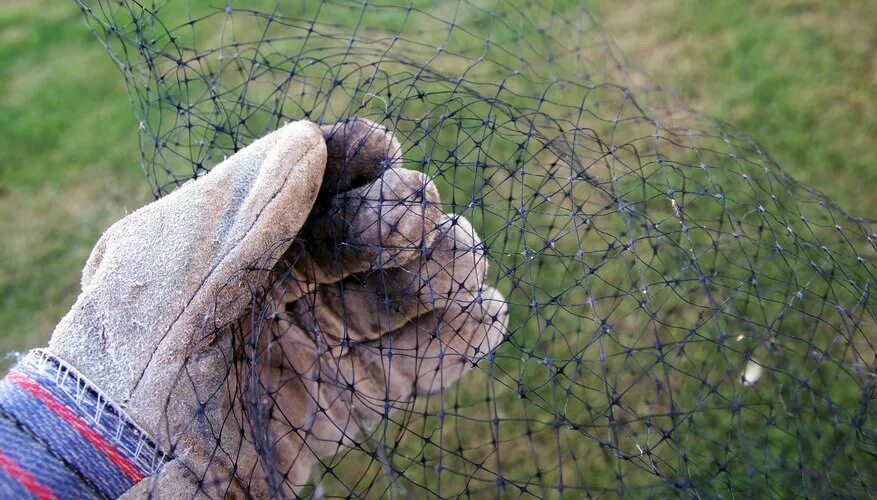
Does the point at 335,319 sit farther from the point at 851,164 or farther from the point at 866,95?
the point at 866,95

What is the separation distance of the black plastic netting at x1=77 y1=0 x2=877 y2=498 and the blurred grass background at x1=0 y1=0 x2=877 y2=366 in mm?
199

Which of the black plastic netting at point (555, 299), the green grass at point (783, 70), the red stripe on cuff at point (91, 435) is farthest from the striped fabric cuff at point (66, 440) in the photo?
the green grass at point (783, 70)

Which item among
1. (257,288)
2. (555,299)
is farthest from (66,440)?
(555,299)

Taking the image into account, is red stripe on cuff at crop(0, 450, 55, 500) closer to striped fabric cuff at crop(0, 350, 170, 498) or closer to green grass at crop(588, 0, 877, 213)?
striped fabric cuff at crop(0, 350, 170, 498)

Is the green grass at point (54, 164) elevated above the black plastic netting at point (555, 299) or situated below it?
above

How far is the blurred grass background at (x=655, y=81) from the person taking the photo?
2.30 m

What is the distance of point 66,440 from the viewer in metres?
0.97

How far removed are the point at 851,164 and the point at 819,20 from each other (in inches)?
27.6

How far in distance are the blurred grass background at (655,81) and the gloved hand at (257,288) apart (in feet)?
5.00

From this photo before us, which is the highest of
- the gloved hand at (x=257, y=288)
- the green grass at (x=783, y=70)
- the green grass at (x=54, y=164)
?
the green grass at (x=54, y=164)

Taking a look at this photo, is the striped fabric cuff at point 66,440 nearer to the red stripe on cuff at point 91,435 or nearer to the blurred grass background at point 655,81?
the red stripe on cuff at point 91,435

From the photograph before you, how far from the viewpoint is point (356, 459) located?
72.2 inches

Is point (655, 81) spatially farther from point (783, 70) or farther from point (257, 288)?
point (257, 288)

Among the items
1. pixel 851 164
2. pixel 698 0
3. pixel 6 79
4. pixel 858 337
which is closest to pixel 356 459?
pixel 858 337
